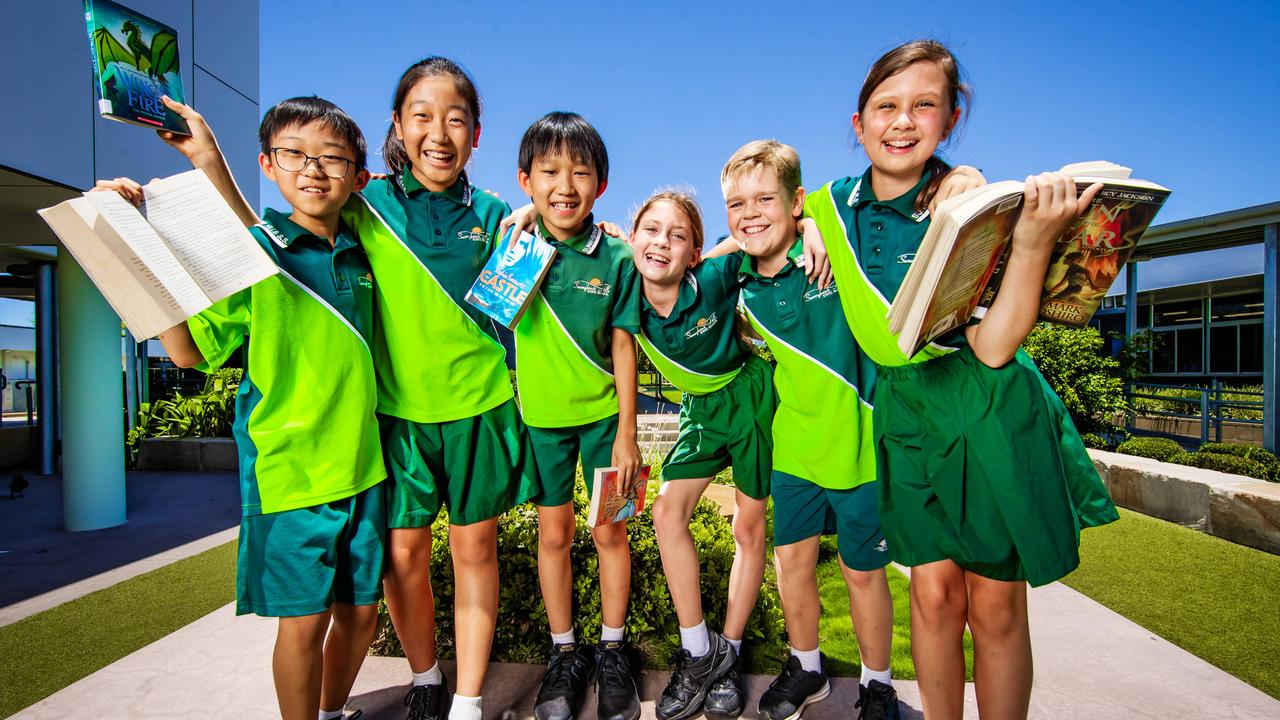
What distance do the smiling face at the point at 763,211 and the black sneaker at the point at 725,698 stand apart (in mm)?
1548

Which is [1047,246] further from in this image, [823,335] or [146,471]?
[146,471]

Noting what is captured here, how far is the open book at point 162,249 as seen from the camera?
1.47 metres

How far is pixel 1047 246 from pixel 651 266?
120 centimetres

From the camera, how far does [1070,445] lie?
1.75 meters

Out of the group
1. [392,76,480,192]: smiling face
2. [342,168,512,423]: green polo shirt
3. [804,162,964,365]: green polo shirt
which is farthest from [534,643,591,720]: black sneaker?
[392,76,480,192]: smiling face

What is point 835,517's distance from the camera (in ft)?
7.53

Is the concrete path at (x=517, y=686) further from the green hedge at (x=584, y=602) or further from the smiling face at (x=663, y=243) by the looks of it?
the smiling face at (x=663, y=243)

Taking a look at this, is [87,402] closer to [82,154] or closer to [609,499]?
[82,154]

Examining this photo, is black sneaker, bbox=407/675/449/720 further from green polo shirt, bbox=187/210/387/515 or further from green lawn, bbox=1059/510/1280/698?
green lawn, bbox=1059/510/1280/698

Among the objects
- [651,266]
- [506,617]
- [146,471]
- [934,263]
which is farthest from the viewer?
[146,471]

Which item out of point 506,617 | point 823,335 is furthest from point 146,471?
point 823,335

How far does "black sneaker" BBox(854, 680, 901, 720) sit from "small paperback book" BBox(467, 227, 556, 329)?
5.70ft

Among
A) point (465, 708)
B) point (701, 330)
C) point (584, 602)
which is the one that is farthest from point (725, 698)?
point (701, 330)

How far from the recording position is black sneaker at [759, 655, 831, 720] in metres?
2.23
